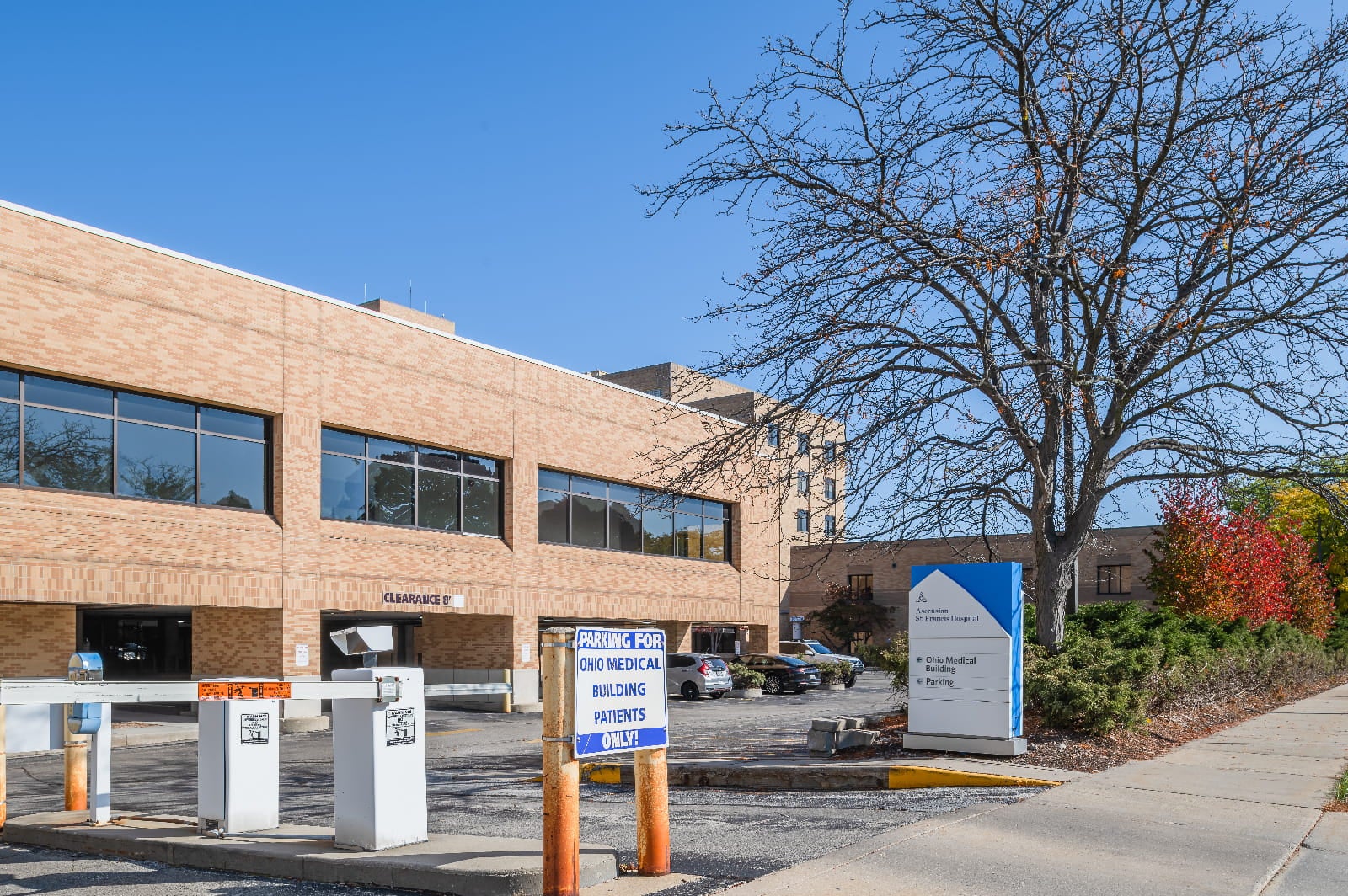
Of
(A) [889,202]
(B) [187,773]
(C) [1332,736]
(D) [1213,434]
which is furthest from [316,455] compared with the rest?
(C) [1332,736]

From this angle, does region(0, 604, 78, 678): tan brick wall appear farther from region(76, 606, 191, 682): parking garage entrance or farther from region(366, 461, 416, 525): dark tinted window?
region(76, 606, 191, 682): parking garage entrance

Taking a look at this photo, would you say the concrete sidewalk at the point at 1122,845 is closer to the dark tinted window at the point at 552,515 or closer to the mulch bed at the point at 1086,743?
the mulch bed at the point at 1086,743

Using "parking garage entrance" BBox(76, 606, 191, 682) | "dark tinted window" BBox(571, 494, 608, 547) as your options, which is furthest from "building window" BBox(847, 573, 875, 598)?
"parking garage entrance" BBox(76, 606, 191, 682)

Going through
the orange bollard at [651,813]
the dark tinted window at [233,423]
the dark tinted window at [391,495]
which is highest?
the dark tinted window at [233,423]

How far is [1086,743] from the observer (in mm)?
13727

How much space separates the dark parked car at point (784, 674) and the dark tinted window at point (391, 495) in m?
13.4

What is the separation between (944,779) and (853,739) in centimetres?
232

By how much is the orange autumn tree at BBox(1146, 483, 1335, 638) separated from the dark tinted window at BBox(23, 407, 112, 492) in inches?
911

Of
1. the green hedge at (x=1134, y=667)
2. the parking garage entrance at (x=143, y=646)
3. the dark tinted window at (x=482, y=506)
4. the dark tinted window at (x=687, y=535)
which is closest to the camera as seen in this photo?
the green hedge at (x=1134, y=667)

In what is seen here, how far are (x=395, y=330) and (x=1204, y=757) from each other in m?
20.3

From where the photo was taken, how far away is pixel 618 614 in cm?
3559

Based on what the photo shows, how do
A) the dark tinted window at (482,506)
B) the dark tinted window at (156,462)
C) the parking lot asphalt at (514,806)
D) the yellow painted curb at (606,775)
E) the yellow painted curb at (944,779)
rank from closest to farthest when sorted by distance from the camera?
the parking lot asphalt at (514,806), the yellow painted curb at (944,779), the yellow painted curb at (606,775), the dark tinted window at (156,462), the dark tinted window at (482,506)

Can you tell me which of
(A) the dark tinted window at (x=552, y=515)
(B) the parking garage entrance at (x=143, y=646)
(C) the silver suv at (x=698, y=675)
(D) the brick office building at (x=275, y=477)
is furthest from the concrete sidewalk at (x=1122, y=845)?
(B) the parking garage entrance at (x=143, y=646)

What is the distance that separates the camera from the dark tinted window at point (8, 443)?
21.0 meters
